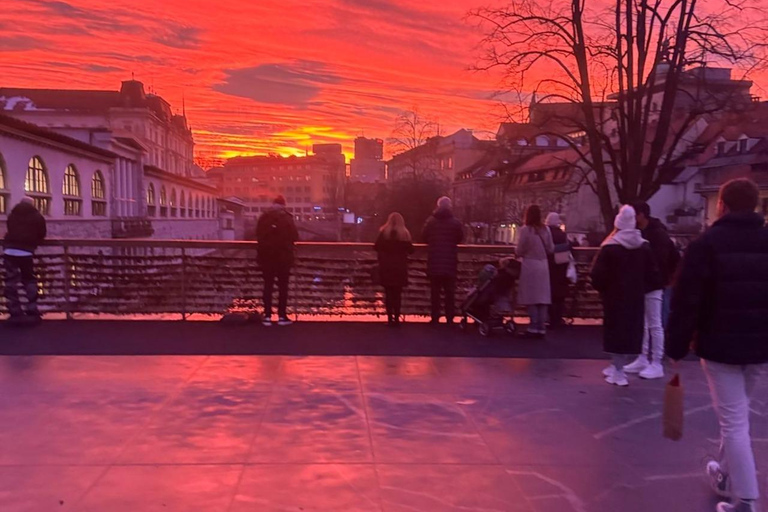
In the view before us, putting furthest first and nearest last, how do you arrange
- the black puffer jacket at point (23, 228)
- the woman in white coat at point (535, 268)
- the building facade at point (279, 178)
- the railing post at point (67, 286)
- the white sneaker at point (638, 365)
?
1. the building facade at point (279, 178)
2. the railing post at point (67, 286)
3. the black puffer jacket at point (23, 228)
4. the woman in white coat at point (535, 268)
5. the white sneaker at point (638, 365)

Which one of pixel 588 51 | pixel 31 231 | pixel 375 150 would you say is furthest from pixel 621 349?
pixel 375 150

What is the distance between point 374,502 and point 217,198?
84144 mm

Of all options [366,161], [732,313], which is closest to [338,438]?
[732,313]

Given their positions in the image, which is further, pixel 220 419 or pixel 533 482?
pixel 220 419

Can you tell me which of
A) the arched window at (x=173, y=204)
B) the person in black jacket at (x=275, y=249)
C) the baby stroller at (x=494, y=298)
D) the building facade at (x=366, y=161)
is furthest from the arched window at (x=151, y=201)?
the building facade at (x=366, y=161)

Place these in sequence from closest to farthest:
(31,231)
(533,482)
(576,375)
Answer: (533,482), (576,375), (31,231)

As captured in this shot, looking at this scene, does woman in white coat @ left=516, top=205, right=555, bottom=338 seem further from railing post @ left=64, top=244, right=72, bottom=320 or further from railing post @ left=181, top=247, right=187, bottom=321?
railing post @ left=64, top=244, right=72, bottom=320

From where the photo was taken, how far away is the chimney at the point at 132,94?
285ft

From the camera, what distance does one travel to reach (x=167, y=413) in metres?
5.52

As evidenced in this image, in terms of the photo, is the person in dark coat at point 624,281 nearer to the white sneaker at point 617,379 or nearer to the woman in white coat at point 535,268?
the white sneaker at point 617,379

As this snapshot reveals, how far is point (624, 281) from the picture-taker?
21.8 ft

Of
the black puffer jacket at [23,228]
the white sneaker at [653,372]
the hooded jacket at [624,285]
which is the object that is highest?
the black puffer jacket at [23,228]

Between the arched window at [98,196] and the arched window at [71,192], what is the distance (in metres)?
2.06

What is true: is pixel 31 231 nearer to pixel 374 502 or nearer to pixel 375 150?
pixel 374 502
